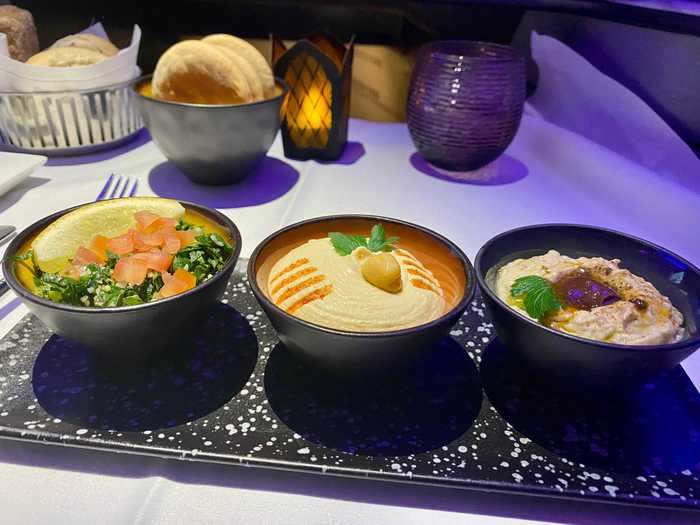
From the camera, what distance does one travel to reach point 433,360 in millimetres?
1004

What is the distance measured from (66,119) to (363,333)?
1479 millimetres

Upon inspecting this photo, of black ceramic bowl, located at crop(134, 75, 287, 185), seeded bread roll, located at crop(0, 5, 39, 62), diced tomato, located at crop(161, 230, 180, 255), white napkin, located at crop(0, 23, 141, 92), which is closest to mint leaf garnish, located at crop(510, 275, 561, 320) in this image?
diced tomato, located at crop(161, 230, 180, 255)

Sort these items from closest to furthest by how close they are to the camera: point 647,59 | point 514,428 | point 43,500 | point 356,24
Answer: point 43,500
point 514,428
point 647,59
point 356,24

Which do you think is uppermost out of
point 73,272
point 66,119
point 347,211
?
point 73,272

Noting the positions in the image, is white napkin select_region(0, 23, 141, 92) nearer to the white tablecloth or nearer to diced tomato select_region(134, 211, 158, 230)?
the white tablecloth

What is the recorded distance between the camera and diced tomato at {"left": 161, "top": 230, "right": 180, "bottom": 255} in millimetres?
1005

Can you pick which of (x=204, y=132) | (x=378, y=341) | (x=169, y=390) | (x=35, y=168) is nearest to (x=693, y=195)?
(x=378, y=341)

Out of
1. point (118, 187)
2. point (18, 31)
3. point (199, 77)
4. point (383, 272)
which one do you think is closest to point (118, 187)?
point (118, 187)

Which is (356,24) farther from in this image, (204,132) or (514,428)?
→ (514,428)

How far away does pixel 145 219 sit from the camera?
41.6 inches

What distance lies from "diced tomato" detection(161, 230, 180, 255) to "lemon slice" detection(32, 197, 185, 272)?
0.09 meters

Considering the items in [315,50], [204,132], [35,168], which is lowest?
[35,168]

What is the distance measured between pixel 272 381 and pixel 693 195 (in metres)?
1.40

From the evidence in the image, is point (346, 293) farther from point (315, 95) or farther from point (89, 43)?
point (89, 43)
